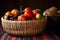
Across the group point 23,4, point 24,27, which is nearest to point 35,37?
point 24,27

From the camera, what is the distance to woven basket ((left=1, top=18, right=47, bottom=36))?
87cm

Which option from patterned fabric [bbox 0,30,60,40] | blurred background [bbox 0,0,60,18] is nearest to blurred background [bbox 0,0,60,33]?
blurred background [bbox 0,0,60,18]

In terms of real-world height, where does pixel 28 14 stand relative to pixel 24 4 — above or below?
above

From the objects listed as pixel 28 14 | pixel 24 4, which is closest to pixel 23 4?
pixel 24 4

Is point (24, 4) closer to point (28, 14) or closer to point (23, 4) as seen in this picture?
point (23, 4)

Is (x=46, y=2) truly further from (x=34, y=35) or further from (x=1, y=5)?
(x=34, y=35)

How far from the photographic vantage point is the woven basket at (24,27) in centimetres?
87

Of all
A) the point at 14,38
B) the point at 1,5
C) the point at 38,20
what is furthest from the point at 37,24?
the point at 1,5

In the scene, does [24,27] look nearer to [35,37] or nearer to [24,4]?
[35,37]

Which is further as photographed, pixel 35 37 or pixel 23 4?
pixel 23 4

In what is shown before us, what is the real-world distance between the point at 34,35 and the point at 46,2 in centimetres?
105

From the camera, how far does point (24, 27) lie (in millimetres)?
875

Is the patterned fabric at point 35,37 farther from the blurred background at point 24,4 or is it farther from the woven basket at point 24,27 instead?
the blurred background at point 24,4

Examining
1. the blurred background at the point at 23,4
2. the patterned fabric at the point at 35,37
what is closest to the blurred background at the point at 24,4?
the blurred background at the point at 23,4
